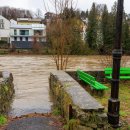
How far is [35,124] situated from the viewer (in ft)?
20.5

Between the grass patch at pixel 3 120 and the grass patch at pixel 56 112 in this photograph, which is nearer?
the grass patch at pixel 3 120

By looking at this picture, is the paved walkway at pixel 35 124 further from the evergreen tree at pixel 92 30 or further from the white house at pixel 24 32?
the white house at pixel 24 32

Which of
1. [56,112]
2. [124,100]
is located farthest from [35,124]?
[124,100]

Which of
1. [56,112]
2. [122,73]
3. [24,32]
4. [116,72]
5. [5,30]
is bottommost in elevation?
[56,112]

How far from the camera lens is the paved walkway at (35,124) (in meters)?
6.01

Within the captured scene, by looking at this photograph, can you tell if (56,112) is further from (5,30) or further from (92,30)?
(5,30)

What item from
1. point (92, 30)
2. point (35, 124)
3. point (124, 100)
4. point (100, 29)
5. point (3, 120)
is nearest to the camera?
point (35, 124)

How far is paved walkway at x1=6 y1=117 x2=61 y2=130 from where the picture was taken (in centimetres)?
601

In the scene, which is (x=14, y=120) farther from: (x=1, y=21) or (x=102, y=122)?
(x=1, y=21)

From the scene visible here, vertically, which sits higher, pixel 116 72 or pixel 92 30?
pixel 92 30

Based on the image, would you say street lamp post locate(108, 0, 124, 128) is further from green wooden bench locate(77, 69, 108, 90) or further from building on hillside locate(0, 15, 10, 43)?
building on hillside locate(0, 15, 10, 43)

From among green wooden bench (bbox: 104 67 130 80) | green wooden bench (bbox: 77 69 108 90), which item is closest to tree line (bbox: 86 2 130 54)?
green wooden bench (bbox: 104 67 130 80)

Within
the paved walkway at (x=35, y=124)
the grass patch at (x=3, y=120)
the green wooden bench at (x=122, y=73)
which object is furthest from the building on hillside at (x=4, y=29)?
the paved walkway at (x=35, y=124)

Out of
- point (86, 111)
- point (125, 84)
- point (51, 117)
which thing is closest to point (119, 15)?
point (86, 111)
